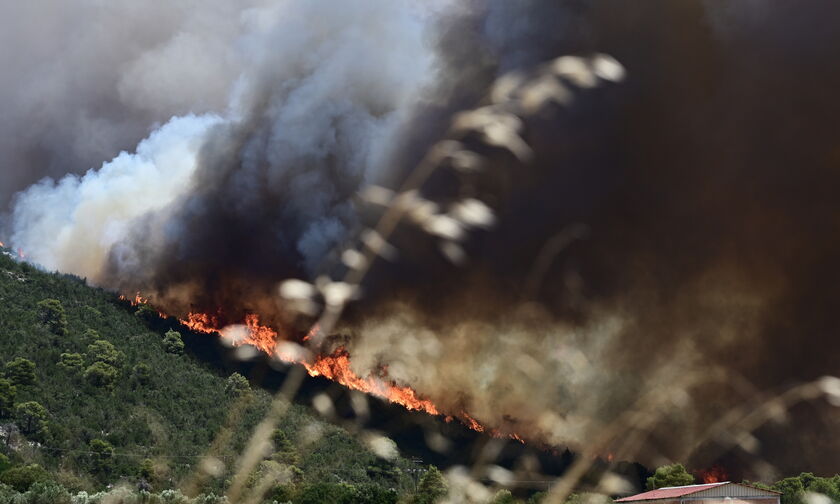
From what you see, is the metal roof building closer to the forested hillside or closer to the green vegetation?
the green vegetation

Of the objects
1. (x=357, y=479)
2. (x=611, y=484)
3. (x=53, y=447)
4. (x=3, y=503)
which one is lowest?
(x=3, y=503)

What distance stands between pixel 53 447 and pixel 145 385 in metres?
35.1

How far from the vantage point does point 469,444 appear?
189500mm

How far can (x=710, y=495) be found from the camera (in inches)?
3885

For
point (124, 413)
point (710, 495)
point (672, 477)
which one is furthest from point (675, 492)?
point (124, 413)

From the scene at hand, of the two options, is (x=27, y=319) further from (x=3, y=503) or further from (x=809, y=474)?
(x=809, y=474)

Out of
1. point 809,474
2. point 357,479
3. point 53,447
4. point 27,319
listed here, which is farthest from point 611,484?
point 27,319

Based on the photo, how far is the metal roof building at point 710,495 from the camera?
324 ft

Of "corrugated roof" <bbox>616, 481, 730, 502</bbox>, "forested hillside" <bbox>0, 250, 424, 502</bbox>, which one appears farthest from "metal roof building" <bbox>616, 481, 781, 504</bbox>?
"forested hillside" <bbox>0, 250, 424, 502</bbox>

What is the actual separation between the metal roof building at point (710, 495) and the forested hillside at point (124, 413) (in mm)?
33510

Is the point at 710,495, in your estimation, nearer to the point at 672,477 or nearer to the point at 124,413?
the point at 672,477

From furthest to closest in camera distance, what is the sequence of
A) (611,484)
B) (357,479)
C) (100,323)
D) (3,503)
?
(100,323)
(611,484)
(357,479)
(3,503)

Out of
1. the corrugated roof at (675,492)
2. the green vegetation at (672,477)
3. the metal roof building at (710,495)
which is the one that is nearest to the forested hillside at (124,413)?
the corrugated roof at (675,492)

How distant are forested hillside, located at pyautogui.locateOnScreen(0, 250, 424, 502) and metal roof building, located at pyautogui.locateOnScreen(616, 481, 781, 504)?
33510 mm
